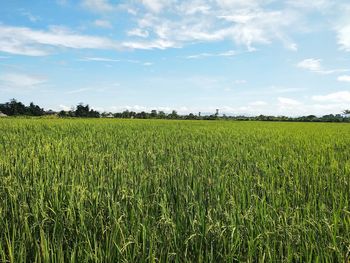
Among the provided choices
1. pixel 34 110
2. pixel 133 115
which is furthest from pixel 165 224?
pixel 34 110

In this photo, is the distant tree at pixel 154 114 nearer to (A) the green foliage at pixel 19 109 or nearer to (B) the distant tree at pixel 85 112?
(B) the distant tree at pixel 85 112

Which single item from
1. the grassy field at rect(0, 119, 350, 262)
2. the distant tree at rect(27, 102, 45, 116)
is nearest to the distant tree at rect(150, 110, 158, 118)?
the distant tree at rect(27, 102, 45, 116)

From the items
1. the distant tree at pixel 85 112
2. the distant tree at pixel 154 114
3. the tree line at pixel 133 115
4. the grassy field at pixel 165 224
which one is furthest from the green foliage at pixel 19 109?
the grassy field at pixel 165 224

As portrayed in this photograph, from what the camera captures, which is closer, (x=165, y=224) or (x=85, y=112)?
(x=165, y=224)

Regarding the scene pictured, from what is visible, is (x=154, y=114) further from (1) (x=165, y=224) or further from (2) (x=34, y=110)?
(1) (x=165, y=224)

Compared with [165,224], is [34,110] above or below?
above

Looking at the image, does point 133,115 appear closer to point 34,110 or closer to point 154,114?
point 154,114

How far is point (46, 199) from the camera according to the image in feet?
9.50

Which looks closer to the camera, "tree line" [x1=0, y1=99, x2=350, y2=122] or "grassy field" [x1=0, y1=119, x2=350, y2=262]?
"grassy field" [x1=0, y1=119, x2=350, y2=262]

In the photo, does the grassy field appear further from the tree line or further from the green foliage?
the green foliage

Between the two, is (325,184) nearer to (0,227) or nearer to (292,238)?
(292,238)

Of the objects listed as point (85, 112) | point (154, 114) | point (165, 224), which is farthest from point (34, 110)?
point (165, 224)

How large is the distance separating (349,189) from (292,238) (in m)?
1.96

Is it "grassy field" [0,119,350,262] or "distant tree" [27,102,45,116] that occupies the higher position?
"distant tree" [27,102,45,116]
